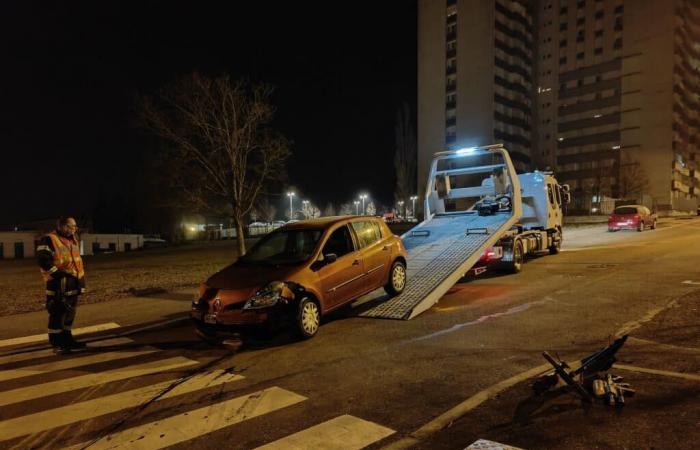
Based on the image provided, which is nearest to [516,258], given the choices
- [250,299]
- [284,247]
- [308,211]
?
[284,247]

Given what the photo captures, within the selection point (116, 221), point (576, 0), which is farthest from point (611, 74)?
point (116, 221)

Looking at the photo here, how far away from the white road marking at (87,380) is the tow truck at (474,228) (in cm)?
341

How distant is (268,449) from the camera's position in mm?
3646

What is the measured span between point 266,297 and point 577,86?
334ft

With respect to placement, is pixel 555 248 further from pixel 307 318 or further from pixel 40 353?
pixel 40 353

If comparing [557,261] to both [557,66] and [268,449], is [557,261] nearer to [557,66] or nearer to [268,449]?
[268,449]

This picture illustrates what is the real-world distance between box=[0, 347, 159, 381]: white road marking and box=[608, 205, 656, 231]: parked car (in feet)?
88.4

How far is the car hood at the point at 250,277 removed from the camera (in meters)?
6.60

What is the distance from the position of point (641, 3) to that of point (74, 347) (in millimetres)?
104198

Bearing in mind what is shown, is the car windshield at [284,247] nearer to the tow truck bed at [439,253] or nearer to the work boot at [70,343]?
the tow truck bed at [439,253]

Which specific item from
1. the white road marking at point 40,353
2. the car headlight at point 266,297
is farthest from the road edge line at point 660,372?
the white road marking at point 40,353

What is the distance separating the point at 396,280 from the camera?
29.6ft

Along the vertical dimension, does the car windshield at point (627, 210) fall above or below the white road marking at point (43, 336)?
above

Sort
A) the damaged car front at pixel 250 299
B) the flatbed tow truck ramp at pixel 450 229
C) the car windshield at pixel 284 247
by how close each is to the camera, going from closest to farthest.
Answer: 1. the damaged car front at pixel 250 299
2. the car windshield at pixel 284 247
3. the flatbed tow truck ramp at pixel 450 229
